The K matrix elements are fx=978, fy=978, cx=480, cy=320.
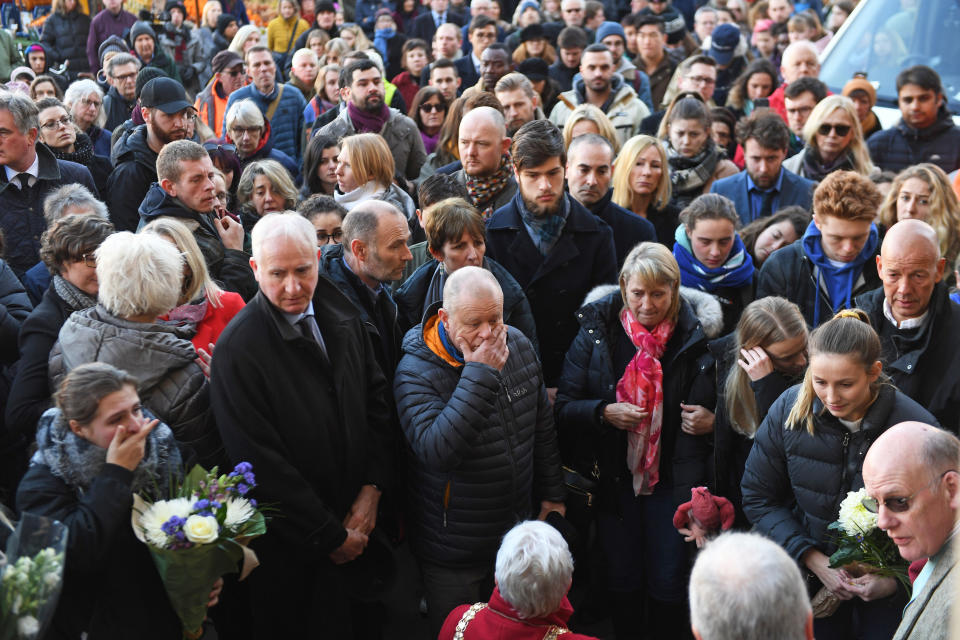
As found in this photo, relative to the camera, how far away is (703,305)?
4.96 m

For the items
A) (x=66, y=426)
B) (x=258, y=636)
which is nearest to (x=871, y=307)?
(x=258, y=636)

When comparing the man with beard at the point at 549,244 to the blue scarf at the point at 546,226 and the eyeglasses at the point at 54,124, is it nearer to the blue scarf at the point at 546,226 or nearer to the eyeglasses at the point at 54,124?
the blue scarf at the point at 546,226

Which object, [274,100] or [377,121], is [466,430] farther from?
[274,100]

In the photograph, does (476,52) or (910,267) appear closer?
(910,267)

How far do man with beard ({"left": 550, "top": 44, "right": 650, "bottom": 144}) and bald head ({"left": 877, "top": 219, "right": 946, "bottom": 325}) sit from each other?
14.4 ft

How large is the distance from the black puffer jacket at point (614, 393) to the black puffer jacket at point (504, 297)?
289mm

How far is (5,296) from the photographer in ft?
15.6

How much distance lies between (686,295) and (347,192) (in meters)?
2.42

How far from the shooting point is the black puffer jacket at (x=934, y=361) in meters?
4.46

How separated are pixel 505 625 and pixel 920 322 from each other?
8.20ft

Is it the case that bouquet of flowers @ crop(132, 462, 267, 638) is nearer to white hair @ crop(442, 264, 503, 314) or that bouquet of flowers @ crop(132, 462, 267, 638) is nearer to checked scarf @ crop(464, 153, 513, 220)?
white hair @ crop(442, 264, 503, 314)

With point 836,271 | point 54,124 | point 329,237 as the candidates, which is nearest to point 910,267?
point 836,271

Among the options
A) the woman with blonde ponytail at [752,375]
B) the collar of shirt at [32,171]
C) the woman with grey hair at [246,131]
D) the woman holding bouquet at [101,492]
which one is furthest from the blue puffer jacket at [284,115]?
the woman holding bouquet at [101,492]

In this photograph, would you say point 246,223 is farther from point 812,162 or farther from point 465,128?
point 812,162
